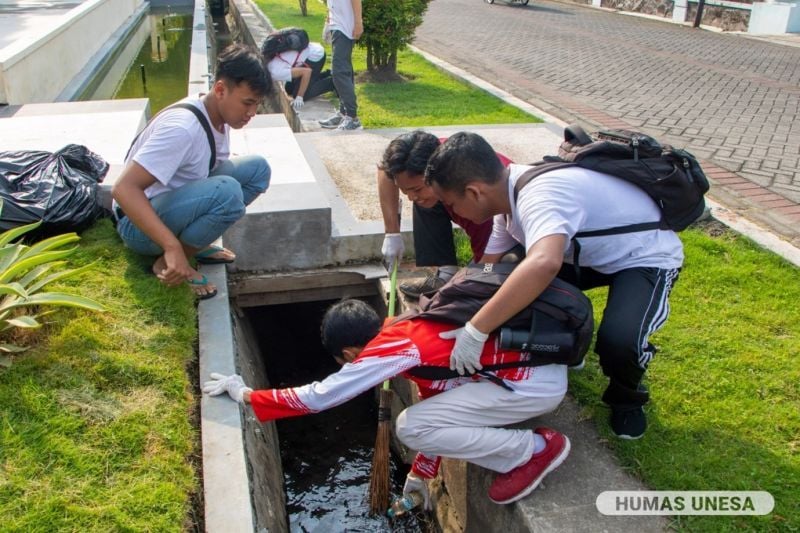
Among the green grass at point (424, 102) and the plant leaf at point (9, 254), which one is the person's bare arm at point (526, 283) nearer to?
the plant leaf at point (9, 254)

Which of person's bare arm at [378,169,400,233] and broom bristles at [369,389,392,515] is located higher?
person's bare arm at [378,169,400,233]

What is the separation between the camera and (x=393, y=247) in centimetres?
394

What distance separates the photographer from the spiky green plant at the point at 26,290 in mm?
2782

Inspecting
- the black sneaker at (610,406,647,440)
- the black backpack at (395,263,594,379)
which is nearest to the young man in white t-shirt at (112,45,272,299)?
the black backpack at (395,263,594,379)

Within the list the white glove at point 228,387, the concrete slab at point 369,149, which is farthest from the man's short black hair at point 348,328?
the concrete slab at point 369,149

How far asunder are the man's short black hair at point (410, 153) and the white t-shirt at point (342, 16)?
4253 millimetres

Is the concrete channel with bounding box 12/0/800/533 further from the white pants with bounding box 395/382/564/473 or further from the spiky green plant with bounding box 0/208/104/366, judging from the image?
the spiky green plant with bounding box 0/208/104/366

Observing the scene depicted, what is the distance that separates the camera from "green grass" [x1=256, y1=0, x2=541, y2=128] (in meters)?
7.24

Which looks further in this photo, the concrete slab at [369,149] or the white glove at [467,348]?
the concrete slab at [369,149]

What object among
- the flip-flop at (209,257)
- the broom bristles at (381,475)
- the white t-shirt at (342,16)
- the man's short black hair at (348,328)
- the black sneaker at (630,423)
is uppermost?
the white t-shirt at (342,16)

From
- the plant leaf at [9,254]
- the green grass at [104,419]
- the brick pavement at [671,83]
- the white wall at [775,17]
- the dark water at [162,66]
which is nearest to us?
the green grass at [104,419]

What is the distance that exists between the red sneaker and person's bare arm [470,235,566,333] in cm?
55

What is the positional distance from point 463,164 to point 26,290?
1938mm

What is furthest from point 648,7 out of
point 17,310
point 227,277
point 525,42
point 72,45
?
point 17,310
